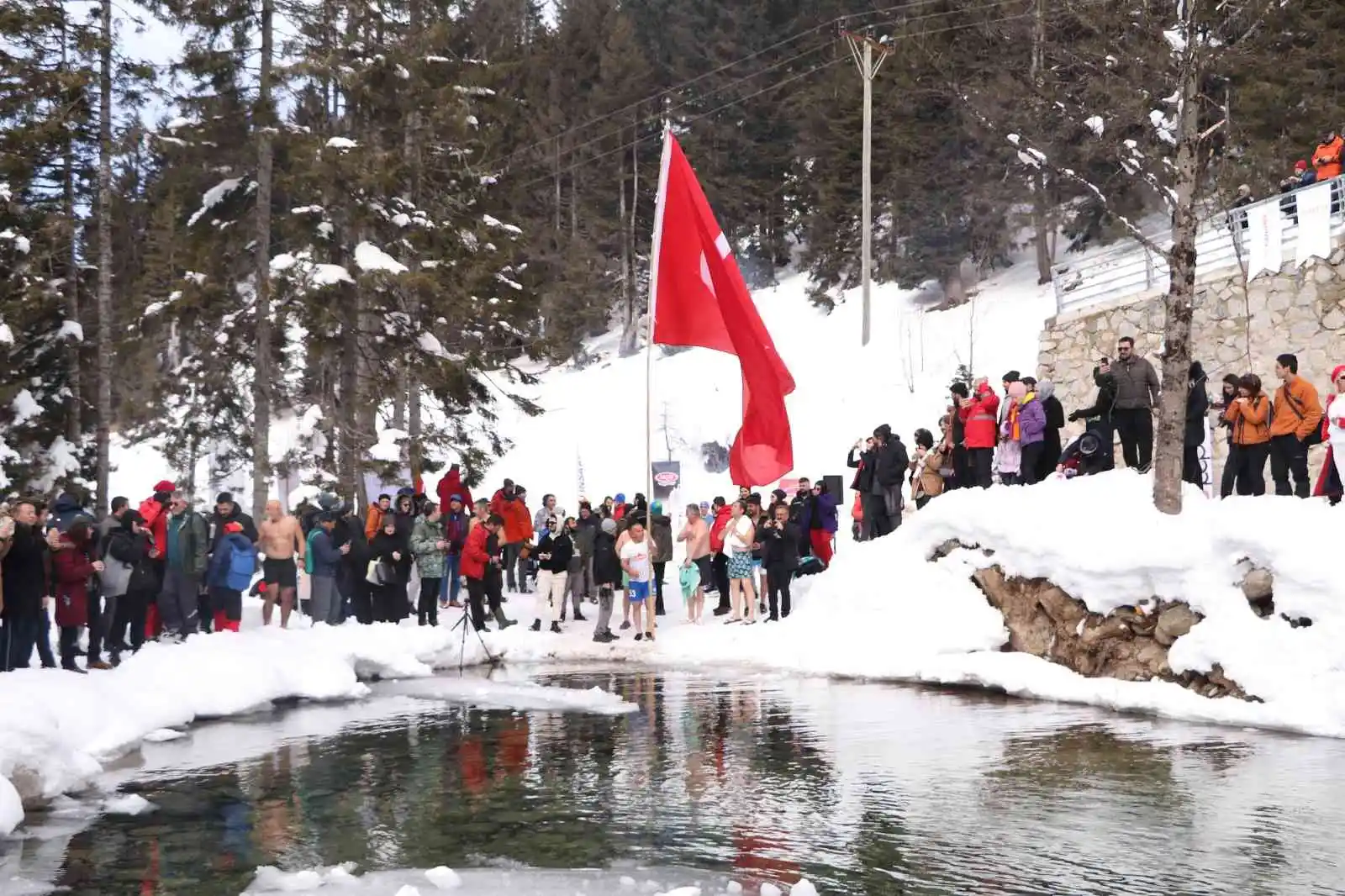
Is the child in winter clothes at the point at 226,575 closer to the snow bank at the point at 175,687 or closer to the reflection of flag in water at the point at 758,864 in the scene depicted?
the snow bank at the point at 175,687

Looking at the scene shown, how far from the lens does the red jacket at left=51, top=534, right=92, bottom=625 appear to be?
13.6 m

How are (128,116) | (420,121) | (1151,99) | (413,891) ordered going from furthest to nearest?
(420,121), (128,116), (1151,99), (413,891)

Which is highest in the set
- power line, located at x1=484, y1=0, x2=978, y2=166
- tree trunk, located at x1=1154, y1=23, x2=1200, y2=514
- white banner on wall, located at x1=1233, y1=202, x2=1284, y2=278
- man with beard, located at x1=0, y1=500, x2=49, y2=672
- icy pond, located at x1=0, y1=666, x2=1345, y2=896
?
power line, located at x1=484, y1=0, x2=978, y2=166

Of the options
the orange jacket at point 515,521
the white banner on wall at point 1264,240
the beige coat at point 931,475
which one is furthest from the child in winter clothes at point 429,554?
the white banner on wall at point 1264,240

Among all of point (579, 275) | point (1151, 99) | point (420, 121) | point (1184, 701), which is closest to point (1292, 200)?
point (1151, 99)

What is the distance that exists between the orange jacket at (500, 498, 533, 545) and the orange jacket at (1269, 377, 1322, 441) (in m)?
12.6

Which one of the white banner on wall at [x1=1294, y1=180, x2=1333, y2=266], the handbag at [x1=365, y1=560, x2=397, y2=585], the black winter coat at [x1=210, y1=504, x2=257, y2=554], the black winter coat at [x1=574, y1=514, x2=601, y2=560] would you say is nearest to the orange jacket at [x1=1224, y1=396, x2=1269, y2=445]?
the white banner on wall at [x1=1294, y1=180, x2=1333, y2=266]

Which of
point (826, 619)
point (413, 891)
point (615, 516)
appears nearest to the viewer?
point (413, 891)

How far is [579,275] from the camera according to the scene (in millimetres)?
48812

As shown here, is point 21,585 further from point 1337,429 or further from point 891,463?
point 1337,429

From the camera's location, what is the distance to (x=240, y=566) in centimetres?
1659

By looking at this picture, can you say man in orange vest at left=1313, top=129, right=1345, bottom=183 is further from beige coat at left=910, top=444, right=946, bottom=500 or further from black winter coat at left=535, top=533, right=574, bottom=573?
black winter coat at left=535, top=533, right=574, bottom=573

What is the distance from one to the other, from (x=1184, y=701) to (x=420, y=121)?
21345 mm

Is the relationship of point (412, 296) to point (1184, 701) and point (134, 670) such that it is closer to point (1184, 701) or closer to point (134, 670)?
point (134, 670)
